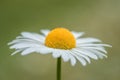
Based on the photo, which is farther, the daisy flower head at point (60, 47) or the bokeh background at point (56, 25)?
the bokeh background at point (56, 25)

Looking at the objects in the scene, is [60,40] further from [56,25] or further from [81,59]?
[56,25]

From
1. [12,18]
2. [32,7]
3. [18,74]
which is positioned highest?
[32,7]

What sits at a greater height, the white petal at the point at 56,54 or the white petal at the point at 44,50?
the white petal at the point at 44,50

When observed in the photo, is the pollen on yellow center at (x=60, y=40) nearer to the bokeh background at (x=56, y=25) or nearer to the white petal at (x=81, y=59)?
the white petal at (x=81, y=59)

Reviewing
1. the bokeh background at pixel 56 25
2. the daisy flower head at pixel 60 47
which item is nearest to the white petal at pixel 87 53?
the daisy flower head at pixel 60 47

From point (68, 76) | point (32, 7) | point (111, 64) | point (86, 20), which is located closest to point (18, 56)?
point (68, 76)
